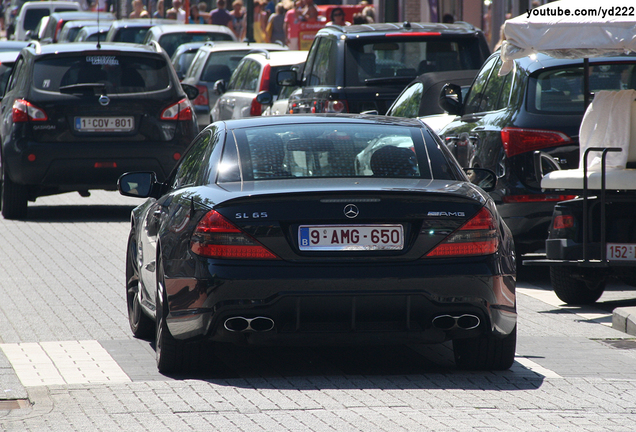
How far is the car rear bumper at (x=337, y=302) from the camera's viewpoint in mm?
6020

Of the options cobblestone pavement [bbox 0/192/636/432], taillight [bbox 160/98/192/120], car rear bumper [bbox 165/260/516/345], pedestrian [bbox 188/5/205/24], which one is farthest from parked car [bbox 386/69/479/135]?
pedestrian [bbox 188/5/205/24]

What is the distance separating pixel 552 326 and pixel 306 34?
2324 cm

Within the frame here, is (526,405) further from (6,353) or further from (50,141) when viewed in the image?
(50,141)

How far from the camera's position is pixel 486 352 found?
21.5ft

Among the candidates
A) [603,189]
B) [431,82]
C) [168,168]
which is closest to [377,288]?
[603,189]

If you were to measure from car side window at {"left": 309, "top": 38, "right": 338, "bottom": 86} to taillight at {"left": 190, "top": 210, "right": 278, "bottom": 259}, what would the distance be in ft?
27.8

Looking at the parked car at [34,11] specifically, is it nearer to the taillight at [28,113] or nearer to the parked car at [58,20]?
the parked car at [58,20]

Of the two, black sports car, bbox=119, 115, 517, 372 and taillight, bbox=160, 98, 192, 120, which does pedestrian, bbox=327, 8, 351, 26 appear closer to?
taillight, bbox=160, 98, 192, 120

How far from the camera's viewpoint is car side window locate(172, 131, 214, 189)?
6840 mm

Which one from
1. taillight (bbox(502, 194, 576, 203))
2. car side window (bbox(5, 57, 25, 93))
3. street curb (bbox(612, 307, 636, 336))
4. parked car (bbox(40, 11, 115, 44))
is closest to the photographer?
street curb (bbox(612, 307, 636, 336))

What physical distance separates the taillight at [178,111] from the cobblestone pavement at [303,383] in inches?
205

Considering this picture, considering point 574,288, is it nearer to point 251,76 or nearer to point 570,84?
point 570,84

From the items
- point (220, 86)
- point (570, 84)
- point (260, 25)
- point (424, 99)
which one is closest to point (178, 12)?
point (260, 25)

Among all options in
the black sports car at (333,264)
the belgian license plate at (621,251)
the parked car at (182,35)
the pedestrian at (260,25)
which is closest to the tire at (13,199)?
the belgian license plate at (621,251)
